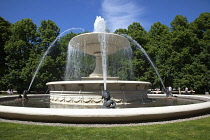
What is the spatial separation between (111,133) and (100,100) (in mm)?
4962

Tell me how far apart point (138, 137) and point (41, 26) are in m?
30.8

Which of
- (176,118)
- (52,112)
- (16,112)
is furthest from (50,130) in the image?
(176,118)

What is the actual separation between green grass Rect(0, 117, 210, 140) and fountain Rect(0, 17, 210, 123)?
547 millimetres

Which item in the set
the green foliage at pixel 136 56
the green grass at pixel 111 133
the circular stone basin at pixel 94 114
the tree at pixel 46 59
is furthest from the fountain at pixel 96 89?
the tree at pixel 46 59

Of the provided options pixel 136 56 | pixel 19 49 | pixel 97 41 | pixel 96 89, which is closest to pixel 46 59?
pixel 19 49

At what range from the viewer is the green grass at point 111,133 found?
4266mm

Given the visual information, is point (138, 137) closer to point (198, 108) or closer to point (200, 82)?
point (198, 108)

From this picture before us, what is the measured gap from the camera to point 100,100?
9508 millimetres

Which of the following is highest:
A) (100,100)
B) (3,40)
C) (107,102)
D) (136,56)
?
(3,40)

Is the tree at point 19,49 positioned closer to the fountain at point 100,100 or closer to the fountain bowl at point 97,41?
the fountain at point 100,100

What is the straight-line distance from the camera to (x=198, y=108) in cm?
666

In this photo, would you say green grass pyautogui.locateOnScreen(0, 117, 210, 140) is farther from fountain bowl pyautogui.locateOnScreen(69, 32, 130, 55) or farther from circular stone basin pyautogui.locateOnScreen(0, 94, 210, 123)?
fountain bowl pyautogui.locateOnScreen(69, 32, 130, 55)

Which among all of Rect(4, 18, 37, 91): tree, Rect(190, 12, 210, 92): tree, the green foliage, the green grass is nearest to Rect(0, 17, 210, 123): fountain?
the green grass

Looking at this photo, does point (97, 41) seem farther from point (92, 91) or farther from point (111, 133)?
point (111, 133)
